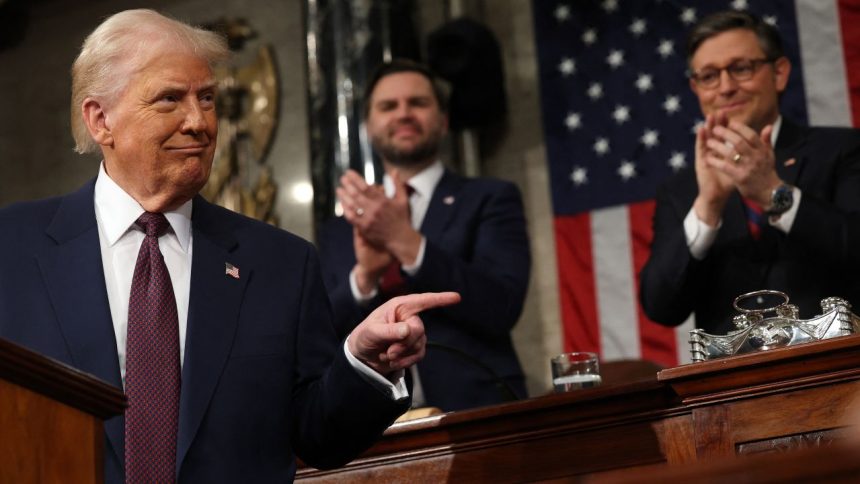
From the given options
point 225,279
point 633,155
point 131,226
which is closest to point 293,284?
point 225,279

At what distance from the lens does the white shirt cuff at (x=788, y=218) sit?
3.71 metres

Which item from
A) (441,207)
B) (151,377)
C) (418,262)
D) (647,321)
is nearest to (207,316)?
(151,377)

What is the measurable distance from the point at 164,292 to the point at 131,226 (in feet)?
0.68

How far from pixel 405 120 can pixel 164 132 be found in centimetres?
217

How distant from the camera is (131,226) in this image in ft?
8.75

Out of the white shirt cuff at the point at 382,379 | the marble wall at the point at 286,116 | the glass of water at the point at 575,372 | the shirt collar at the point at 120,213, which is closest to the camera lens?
the white shirt cuff at the point at 382,379

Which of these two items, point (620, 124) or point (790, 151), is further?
point (620, 124)

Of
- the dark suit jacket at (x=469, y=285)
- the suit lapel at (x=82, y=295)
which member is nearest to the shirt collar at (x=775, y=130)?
the dark suit jacket at (x=469, y=285)

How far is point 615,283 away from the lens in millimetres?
6270

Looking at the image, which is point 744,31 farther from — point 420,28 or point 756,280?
point 420,28

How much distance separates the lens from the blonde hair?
2785 millimetres

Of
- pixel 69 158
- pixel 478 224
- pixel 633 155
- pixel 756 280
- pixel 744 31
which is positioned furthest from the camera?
pixel 69 158

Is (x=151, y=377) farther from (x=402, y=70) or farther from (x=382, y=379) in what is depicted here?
(x=402, y=70)

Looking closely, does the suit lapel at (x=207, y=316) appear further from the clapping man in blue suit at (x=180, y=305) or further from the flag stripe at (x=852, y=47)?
the flag stripe at (x=852, y=47)
